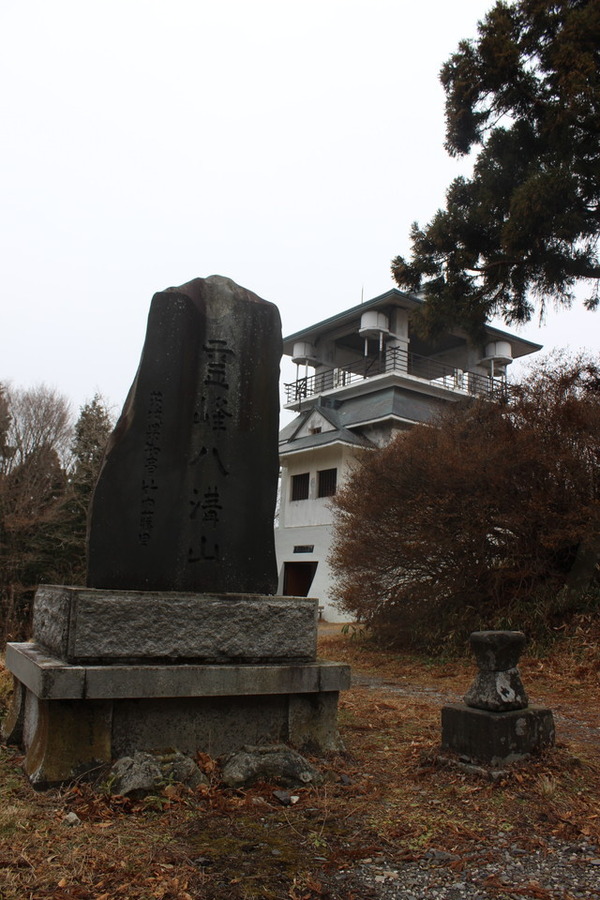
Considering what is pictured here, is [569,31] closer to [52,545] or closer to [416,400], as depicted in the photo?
[416,400]

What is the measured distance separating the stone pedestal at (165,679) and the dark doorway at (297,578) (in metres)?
20.6

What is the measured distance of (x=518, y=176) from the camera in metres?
10.9

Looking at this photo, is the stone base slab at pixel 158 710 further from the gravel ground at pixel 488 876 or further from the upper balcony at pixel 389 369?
the upper balcony at pixel 389 369

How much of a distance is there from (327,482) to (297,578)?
12.9 feet

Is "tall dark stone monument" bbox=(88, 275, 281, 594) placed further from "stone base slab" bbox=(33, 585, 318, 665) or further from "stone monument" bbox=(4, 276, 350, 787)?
"stone base slab" bbox=(33, 585, 318, 665)

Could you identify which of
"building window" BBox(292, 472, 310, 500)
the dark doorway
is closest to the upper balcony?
"building window" BBox(292, 472, 310, 500)

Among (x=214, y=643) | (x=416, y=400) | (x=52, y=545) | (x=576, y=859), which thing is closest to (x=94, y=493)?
(x=214, y=643)

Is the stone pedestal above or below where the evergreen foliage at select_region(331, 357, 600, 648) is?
below

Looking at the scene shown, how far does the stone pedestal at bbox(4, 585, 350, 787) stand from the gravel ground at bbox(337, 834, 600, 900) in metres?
1.42

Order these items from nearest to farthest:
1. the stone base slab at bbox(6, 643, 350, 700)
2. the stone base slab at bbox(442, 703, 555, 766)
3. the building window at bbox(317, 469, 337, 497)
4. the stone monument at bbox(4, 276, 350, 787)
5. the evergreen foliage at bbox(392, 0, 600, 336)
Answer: the stone base slab at bbox(6, 643, 350, 700)
the stone monument at bbox(4, 276, 350, 787)
the stone base slab at bbox(442, 703, 555, 766)
the evergreen foliage at bbox(392, 0, 600, 336)
the building window at bbox(317, 469, 337, 497)

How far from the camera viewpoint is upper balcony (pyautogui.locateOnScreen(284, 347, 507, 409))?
81.5ft

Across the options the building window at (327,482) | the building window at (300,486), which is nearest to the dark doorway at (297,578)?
the building window at (300,486)

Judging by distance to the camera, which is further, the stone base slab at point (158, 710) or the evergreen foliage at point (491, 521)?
the evergreen foliage at point (491, 521)

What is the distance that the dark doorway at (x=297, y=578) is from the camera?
82.2 feet
